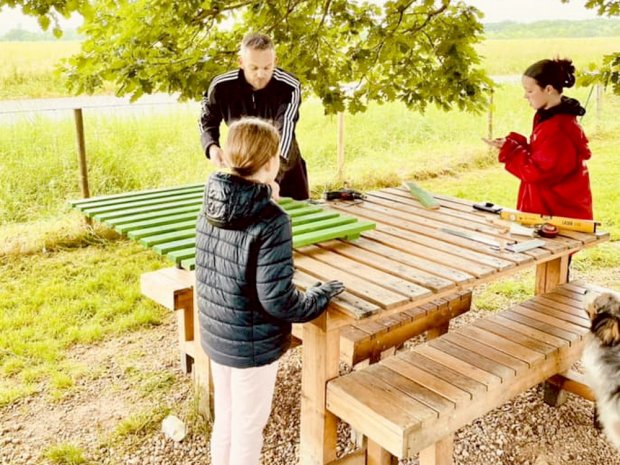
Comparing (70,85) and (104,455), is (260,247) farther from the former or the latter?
(70,85)

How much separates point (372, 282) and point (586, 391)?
1.69 meters

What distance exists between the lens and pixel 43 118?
7.85 metres

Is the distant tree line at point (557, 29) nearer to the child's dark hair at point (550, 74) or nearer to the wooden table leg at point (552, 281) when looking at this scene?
the child's dark hair at point (550, 74)

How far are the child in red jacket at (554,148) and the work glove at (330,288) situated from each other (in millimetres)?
1683

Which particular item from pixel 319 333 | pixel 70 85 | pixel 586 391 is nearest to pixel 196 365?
pixel 319 333

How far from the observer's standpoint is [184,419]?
141 inches

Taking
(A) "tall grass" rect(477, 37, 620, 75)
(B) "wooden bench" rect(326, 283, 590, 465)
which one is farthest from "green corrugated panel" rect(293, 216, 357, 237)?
(A) "tall grass" rect(477, 37, 620, 75)

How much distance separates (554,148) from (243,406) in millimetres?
2382

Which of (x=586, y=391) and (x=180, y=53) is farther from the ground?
(x=180, y=53)

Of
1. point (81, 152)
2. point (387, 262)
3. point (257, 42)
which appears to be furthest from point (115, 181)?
point (387, 262)

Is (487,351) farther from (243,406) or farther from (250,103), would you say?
(250,103)

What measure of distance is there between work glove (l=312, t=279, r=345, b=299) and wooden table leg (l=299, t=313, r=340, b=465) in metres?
0.12

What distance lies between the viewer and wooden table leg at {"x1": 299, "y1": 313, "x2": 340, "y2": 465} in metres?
2.68

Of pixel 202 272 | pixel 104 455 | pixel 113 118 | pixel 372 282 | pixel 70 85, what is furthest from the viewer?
pixel 113 118
